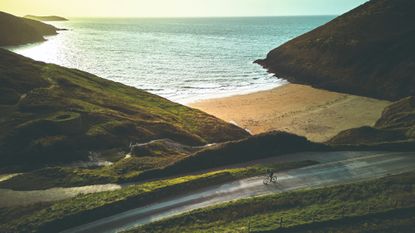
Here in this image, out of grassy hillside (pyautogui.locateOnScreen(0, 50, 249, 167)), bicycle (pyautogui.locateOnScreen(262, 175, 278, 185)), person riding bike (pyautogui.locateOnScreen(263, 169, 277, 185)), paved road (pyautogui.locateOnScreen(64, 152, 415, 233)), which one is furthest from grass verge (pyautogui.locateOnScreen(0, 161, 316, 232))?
grassy hillside (pyautogui.locateOnScreen(0, 50, 249, 167))

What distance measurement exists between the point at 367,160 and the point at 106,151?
1010 inches

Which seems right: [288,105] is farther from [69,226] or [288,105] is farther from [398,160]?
[69,226]

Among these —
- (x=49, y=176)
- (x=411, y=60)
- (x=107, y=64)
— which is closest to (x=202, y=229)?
(x=49, y=176)

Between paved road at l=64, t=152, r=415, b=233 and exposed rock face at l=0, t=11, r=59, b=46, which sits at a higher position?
exposed rock face at l=0, t=11, r=59, b=46

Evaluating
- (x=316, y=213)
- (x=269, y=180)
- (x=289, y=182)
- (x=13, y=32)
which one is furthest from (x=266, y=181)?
(x=13, y=32)

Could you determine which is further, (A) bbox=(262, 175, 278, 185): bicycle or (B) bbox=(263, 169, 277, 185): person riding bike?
(A) bbox=(262, 175, 278, 185): bicycle

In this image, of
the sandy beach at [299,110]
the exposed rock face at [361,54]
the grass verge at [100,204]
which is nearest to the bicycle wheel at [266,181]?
the grass verge at [100,204]

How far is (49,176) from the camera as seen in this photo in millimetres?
32188

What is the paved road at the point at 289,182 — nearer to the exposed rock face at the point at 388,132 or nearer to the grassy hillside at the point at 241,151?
the grassy hillside at the point at 241,151

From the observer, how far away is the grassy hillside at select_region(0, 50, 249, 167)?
39.3 m

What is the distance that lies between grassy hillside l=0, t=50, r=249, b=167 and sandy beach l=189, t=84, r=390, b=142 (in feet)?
31.1

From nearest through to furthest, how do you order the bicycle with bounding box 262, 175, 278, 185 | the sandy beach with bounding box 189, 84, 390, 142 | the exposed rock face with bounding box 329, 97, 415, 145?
the bicycle with bounding box 262, 175, 278, 185 < the exposed rock face with bounding box 329, 97, 415, 145 < the sandy beach with bounding box 189, 84, 390, 142

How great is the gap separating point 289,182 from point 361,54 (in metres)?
71.9

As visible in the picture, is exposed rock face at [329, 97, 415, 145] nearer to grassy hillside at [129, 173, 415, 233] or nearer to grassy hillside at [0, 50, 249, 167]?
grassy hillside at [0, 50, 249, 167]
